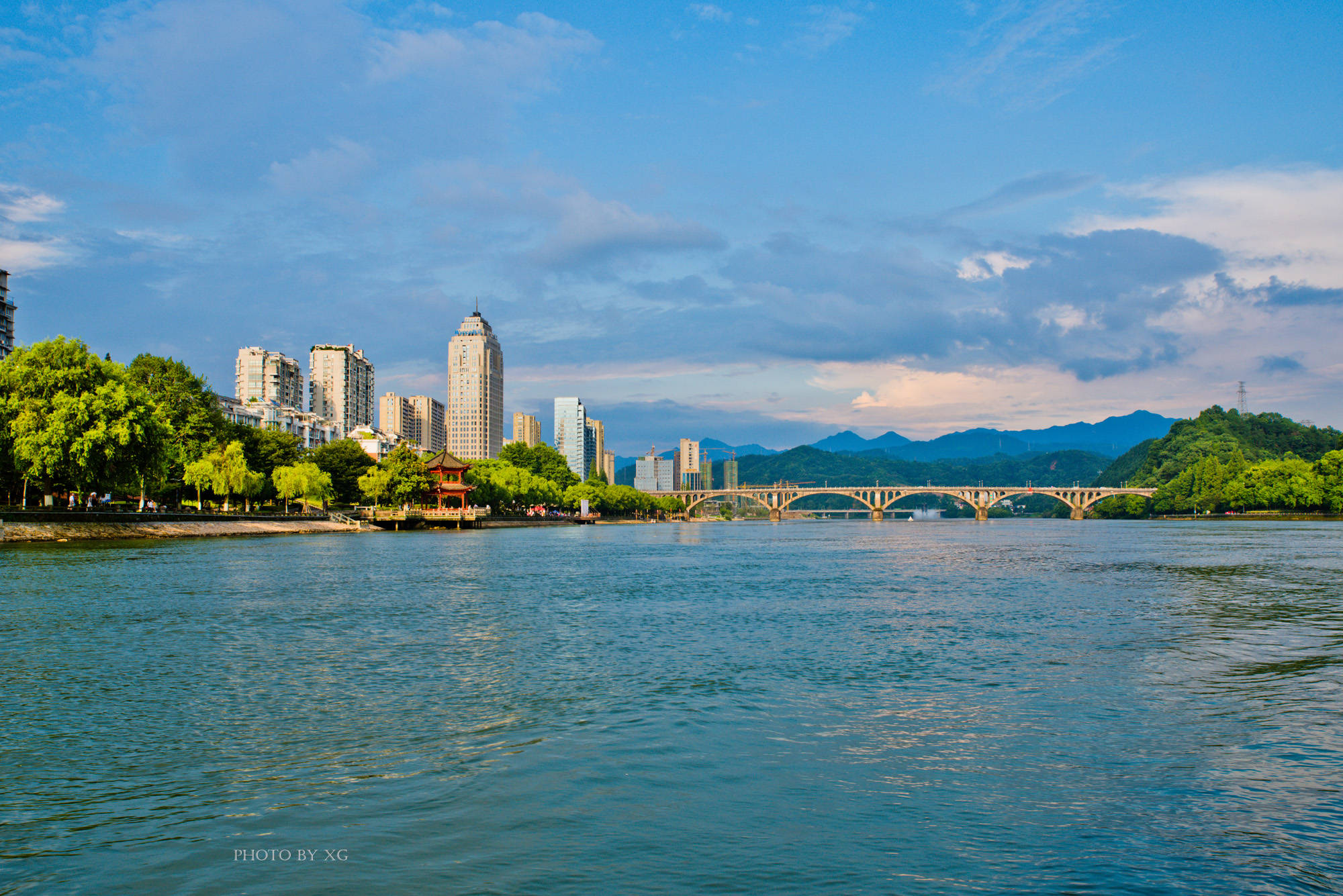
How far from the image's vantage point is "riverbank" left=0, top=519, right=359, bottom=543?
48.9 m

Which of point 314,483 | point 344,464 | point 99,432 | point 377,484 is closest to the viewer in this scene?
point 99,432

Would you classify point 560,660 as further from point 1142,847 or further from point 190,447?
point 190,447

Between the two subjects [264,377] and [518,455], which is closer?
[518,455]

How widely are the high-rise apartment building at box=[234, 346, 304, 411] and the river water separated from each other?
599 feet

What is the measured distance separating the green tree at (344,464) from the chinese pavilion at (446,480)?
7.82 meters

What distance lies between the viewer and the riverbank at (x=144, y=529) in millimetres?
48906

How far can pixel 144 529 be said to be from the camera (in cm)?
5912

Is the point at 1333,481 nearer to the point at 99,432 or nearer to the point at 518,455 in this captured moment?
the point at 518,455

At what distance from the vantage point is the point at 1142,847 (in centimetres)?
740

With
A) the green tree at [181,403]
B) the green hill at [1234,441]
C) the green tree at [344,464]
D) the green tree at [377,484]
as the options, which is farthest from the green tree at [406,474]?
the green hill at [1234,441]

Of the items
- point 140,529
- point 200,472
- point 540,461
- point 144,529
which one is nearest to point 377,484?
point 200,472

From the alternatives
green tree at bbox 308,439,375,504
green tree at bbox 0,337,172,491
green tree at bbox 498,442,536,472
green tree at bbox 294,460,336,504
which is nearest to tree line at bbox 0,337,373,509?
green tree at bbox 0,337,172,491

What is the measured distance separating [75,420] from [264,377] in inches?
6084

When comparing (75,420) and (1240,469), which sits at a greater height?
(75,420)
